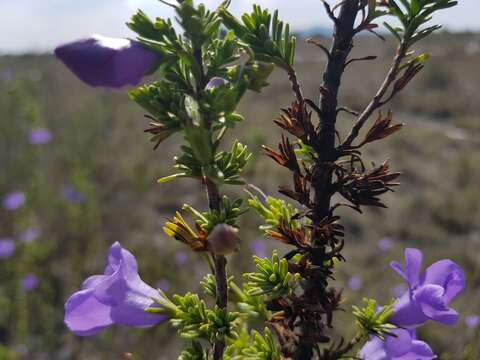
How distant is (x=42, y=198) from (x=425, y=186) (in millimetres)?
7113

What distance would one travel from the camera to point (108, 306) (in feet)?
3.03

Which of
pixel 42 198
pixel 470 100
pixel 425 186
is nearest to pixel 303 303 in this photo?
pixel 42 198

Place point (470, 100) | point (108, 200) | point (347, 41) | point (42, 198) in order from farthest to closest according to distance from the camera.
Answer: point (470, 100) < point (108, 200) < point (42, 198) < point (347, 41)

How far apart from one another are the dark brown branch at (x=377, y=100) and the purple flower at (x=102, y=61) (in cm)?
39

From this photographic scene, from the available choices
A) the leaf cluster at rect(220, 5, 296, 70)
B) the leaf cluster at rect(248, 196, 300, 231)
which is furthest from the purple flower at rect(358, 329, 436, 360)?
the leaf cluster at rect(220, 5, 296, 70)

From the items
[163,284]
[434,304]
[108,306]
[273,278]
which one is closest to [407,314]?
[434,304]

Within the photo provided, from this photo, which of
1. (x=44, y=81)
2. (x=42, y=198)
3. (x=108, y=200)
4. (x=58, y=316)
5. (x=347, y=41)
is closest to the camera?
(x=347, y=41)

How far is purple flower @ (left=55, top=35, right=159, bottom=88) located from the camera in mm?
739

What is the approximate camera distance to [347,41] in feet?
2.95

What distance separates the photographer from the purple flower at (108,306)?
894 mm

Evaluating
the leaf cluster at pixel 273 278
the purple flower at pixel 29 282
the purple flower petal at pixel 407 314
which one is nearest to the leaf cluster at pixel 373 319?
the purple flower petal at pixel 407 314

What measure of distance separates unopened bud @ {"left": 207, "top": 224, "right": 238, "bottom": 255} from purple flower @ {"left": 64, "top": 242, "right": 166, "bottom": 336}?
0.79 ft

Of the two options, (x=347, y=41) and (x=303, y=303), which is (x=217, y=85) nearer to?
(x=347, y=41)

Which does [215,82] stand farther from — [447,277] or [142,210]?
[142,210]
